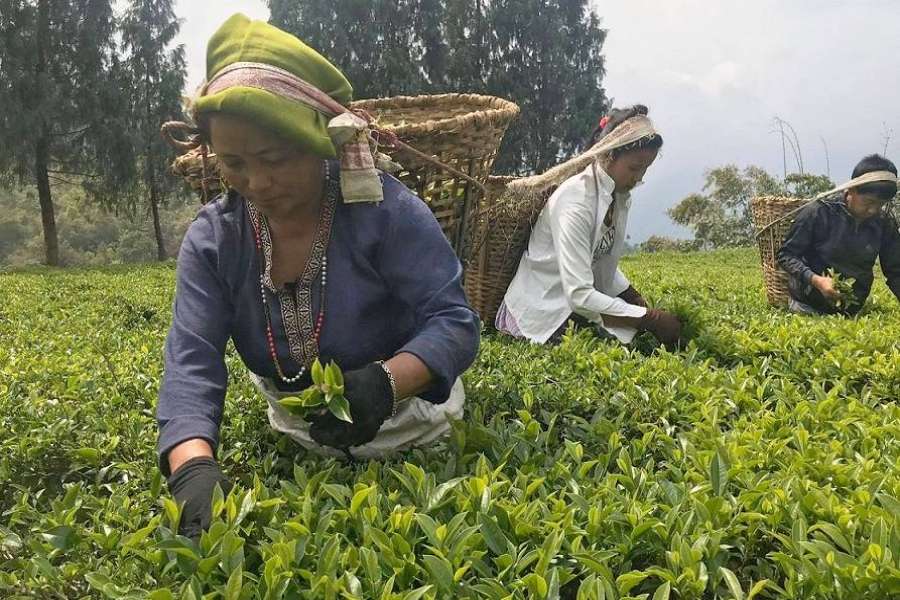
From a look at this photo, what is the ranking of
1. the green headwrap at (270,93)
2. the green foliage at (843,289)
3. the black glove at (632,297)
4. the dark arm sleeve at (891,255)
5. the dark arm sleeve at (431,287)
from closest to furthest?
the green headwrap at (270,93)
the dark arm sleeve at (431,287)
the black glove at (632,297)
the green foliage at (843,289)
the dark arm sleeve at (891,255)

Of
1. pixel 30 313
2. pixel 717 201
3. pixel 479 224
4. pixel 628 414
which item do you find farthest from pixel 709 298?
pixel 717 201

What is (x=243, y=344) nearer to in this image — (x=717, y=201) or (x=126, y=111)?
(x=126, y=111)

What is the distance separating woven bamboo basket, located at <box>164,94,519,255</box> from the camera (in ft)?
8.46

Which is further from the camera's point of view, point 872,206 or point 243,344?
point 872,206

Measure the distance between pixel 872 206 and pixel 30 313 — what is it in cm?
669

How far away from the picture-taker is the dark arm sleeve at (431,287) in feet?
6.11

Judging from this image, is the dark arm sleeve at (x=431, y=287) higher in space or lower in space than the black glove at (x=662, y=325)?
higher

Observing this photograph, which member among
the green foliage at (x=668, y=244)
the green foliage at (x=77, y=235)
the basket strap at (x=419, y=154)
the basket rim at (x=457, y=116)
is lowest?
the green foliage at (x=77, y=235)

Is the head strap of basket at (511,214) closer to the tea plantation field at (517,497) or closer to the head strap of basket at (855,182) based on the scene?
the tea plantation field at (517,497)

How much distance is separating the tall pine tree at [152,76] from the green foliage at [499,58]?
390cm

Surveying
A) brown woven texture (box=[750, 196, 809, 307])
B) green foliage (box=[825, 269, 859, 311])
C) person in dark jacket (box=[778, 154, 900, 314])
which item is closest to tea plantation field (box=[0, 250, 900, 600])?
green foliage (box=[825, 269, 859, 311])

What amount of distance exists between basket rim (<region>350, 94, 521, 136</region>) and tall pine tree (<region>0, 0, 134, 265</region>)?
17.0 metres

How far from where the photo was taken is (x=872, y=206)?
16.3 feet

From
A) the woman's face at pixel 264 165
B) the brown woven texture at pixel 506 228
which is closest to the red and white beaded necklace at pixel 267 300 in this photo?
the woman's face at pixel 264 165
